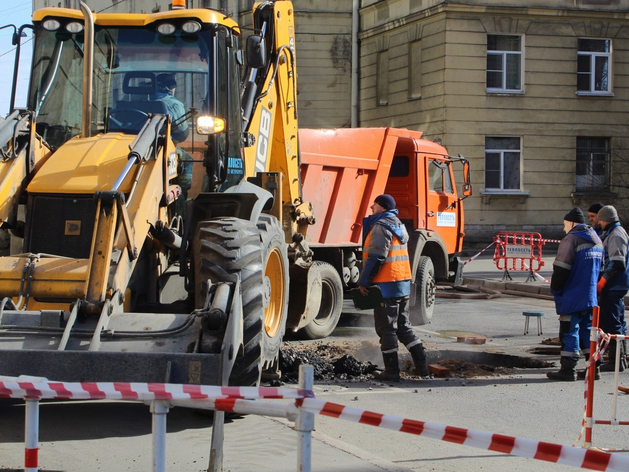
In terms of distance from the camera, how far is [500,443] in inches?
136

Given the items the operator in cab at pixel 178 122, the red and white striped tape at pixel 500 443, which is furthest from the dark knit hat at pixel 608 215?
the red and white striped tape at pixel 500 443

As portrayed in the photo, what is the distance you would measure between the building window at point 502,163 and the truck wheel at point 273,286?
21.2m

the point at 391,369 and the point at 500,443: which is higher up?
the point at 500,443

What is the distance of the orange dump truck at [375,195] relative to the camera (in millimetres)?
11672

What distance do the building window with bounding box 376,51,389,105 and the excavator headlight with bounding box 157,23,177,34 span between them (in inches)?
914

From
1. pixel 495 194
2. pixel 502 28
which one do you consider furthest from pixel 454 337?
pixel 502 28

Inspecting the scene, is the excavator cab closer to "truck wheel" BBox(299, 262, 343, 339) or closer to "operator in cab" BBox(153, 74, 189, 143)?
"operator in cab" BBox(153, 74, 189, 143)

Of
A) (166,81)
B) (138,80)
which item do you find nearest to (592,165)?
(166,81)

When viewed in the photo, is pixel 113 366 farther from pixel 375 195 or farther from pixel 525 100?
pixel 525 100

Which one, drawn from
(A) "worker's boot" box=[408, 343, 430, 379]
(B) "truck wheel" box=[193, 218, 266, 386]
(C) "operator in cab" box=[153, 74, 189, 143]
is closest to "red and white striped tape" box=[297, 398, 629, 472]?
(B) "truck wheel" box=[193, 218, 266, 386]

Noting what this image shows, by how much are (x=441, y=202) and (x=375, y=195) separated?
1.85 meters

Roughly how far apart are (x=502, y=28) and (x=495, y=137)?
3.50 meters

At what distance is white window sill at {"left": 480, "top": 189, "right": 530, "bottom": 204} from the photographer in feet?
90.9

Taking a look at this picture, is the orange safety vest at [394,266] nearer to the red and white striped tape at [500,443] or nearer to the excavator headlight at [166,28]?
the excavator headlight at [166,28]
